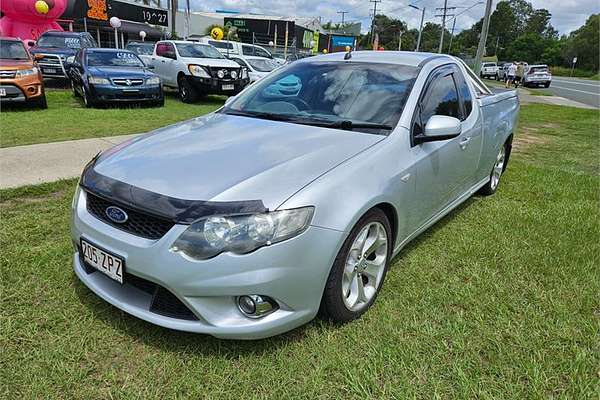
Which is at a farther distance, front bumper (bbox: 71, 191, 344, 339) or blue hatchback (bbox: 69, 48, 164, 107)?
blue hatchback (bbox: 69, 48, 164, 107)

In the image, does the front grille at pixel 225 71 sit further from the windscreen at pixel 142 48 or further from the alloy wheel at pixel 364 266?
the alloy wheel at pixel 364 266

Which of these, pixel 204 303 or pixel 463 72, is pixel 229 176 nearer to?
pixel 204 303

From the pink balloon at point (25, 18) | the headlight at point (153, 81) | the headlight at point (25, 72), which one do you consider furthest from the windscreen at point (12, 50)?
the pink balloon at point (25, 18)

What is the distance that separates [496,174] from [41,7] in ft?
70.4

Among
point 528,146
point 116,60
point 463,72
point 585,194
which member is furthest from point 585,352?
point 116,60

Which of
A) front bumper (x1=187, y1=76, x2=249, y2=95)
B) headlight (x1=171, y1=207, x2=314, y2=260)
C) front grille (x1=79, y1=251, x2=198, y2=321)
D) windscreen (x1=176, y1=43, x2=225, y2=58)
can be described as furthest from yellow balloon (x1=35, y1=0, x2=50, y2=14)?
headlight (x1=171, y1=207, x2=314, y2=260)

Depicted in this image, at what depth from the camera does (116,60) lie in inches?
429

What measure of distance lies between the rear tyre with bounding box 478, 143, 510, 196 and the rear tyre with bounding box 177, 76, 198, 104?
9.06m

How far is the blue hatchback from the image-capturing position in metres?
9.82

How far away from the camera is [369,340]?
2.36 m

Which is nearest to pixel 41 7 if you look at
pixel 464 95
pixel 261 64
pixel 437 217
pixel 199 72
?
pixel 261 64

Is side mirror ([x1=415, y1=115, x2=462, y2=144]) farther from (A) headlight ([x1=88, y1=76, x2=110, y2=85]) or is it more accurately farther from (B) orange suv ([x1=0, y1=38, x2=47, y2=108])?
(A) headlight ([x1=88, y1=76, x2=110, y2=85])

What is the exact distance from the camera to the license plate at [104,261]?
2.13 metres

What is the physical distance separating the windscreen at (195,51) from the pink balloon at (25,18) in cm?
995
